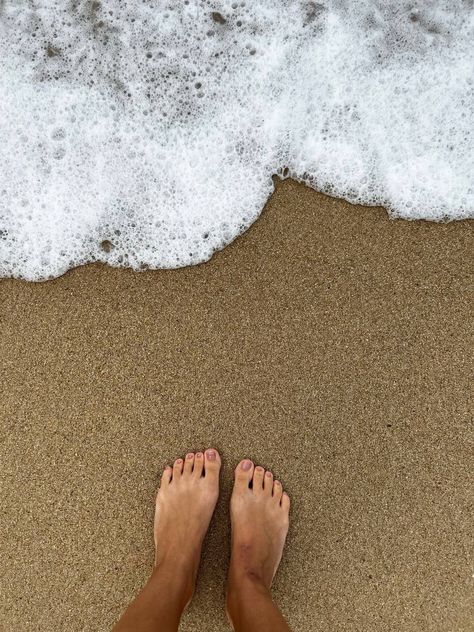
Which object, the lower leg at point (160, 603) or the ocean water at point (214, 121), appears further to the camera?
the ocean water at point (214, 121)

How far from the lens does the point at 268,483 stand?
1264 millimetres

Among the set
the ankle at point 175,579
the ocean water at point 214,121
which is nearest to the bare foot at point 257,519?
the ankle at point 175,579

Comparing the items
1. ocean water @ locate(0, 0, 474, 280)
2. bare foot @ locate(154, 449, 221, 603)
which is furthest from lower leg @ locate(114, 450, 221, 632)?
ocean water @ locate(0, 0, 474, 280)

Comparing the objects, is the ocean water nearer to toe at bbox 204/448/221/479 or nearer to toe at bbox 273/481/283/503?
toe at bbox 204/448/221/479

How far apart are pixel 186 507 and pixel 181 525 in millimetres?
45

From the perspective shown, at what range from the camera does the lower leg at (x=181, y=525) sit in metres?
1.17

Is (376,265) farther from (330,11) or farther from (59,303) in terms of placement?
(59,303)

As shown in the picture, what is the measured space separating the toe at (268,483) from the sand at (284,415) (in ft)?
0.13

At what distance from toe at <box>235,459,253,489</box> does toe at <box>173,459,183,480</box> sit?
0.15 meters

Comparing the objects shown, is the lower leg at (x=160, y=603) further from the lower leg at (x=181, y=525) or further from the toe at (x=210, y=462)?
the toe at (x=210, y=462)

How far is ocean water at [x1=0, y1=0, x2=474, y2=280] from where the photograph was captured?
1.30 metres

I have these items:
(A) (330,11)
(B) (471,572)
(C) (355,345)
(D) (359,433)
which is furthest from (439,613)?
(A) (330,11)

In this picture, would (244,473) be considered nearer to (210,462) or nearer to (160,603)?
(210,462)

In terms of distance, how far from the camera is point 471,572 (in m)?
1.25
